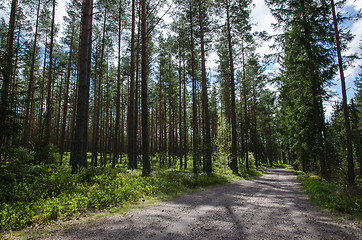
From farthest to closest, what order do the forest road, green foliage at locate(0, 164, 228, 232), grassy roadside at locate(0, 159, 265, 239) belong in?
green foliage at locate(0, 164, 228, 232) < grassy roadside at locate(0, 159, 265, 239) < the forest road

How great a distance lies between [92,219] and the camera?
14.1ft

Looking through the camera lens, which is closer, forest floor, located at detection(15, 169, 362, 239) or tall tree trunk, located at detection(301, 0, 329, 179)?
forest floor, located at detection(15, 169, 362, 239)

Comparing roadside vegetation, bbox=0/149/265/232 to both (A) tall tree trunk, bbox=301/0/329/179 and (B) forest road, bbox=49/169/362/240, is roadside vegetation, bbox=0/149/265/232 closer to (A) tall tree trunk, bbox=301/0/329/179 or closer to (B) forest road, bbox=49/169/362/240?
(B) forest road, bbox=49/169/362/240

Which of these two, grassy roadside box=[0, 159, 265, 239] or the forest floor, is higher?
grassy roadside box=[0, 159, 265, 239]

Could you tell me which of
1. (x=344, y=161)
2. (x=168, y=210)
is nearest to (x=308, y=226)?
(x=168, y=210)

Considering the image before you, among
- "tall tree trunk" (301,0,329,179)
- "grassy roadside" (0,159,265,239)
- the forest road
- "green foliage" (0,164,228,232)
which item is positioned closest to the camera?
the forest road

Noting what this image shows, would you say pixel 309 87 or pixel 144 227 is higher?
pixel 309 87

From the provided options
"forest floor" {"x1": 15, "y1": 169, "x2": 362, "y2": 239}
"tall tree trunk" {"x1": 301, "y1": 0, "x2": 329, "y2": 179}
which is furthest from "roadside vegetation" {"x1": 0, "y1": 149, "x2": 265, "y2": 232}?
"tall tree trunk" {"x1": 301, "y1": 0, "x2": 329, "y2": 179}

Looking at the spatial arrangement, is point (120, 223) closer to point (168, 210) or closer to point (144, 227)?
point (144, 227)

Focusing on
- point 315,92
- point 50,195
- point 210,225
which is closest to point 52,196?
point 50,195

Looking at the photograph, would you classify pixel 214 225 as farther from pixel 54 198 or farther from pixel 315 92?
pixel 315 92

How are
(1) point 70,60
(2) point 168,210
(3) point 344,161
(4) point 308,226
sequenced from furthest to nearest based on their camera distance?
(1) point 70,60 → (3) point 344,161 → (2) point 168,210 → (4) point 308,226

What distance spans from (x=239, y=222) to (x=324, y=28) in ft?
49.6

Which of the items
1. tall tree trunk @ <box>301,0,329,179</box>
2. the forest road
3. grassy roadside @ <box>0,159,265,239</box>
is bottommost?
the forest road
